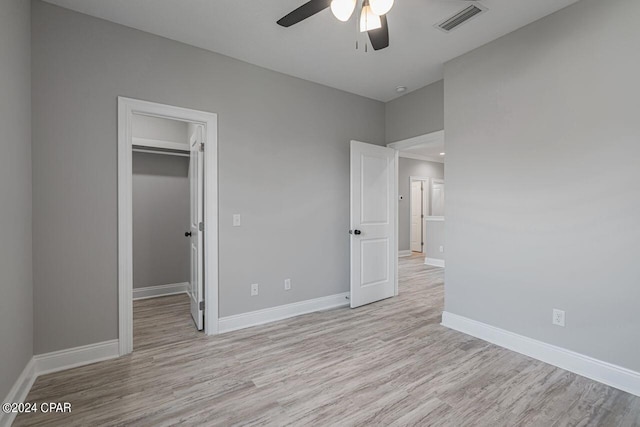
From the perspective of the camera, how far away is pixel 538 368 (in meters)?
2.32

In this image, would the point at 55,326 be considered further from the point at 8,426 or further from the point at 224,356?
the point at 224,356

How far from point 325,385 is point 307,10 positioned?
2478 millimetres

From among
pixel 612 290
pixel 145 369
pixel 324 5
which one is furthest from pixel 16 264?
pixel 612 290

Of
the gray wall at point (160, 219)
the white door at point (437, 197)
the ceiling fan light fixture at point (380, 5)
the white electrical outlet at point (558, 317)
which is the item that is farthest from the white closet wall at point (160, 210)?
the white door at point (437, 197)

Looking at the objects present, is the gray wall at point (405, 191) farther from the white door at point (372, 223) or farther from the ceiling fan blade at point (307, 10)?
the ceiling fan blade at point (307, 10)

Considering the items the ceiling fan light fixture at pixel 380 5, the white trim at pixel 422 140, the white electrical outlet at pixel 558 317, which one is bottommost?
the white electrical outlet at pixel 558 317

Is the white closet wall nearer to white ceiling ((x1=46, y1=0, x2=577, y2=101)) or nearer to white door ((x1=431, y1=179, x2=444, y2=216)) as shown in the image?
white ceiling ((x1=46, y1=0, x2=577, y2=101))

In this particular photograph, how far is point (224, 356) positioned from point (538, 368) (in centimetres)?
254

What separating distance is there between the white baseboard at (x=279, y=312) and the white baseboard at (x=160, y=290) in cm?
172

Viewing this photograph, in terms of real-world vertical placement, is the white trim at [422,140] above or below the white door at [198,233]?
above

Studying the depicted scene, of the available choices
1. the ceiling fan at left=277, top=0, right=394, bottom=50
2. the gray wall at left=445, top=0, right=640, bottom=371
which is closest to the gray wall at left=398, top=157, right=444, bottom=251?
the gray wall at left=445, top=0, right=640, bottom=371

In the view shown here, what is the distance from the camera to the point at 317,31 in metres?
2.58

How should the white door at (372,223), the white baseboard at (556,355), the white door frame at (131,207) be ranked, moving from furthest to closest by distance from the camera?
the white door at (372,223)
the white door frame at (131,207)
the white baseboard at (556,355)

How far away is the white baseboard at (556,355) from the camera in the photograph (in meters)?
2.03
